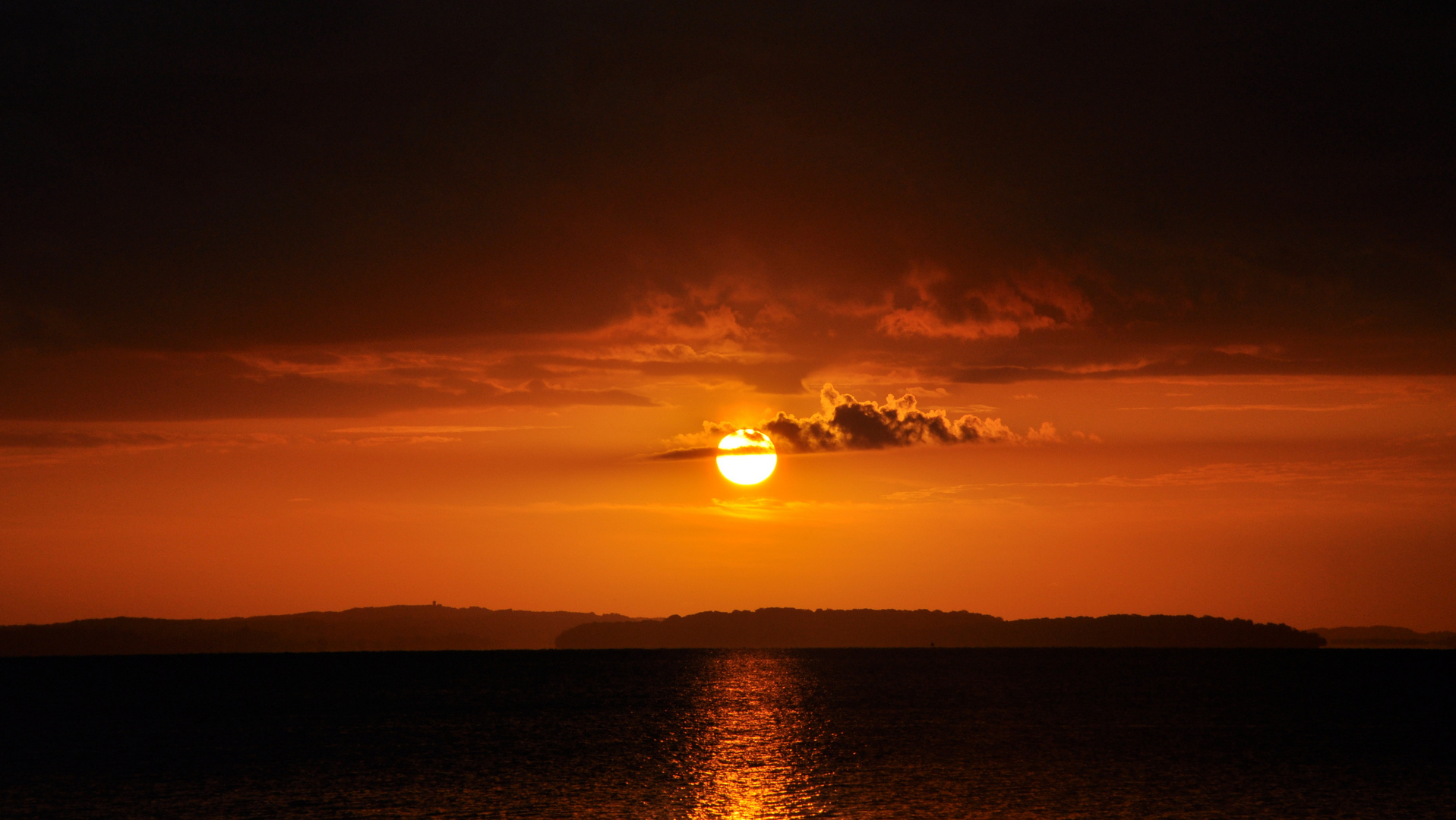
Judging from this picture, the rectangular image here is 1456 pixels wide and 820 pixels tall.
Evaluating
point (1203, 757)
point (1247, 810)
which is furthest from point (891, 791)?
point (1203, 757)

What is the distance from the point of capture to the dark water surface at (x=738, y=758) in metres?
62.2

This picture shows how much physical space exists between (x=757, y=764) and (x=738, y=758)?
171 inches

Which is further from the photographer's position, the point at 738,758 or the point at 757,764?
the point at 738,758

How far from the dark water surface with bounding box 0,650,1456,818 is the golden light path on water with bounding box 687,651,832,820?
13.1 inches

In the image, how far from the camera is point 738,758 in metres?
84.2

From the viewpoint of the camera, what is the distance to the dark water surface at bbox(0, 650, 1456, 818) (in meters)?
62.2

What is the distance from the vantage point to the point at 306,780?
72.2 metres

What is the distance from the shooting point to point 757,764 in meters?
80.1

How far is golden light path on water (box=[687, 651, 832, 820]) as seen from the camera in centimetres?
6100

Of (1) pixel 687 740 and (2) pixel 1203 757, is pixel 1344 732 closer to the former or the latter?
(2) pixel 1203 757

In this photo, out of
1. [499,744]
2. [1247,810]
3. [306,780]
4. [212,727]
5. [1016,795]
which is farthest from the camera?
[212,727]

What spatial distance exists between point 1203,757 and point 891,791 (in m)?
32.5

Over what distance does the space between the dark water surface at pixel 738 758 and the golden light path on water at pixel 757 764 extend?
33cm

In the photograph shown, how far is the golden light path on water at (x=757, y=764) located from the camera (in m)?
61.0
